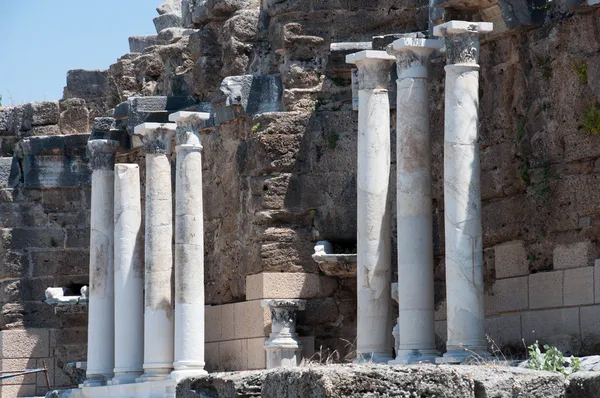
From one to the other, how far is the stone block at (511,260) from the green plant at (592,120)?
1786mm

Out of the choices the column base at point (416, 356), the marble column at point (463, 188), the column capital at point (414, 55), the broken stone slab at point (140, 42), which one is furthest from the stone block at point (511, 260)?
the broken stone slab at point (140, 42)

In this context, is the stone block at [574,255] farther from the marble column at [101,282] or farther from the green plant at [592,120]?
the marble column at [101,282]

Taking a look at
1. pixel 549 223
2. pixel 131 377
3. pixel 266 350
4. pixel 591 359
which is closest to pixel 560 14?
pixel 549 223

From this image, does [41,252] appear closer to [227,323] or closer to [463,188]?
[227,323]

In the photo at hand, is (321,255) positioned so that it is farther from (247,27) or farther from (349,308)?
(247,27)

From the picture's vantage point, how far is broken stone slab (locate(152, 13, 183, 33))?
2955 cm

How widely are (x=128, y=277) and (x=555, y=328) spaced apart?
297 inches

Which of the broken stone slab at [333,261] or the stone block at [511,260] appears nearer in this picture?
the stone block at [511,260]

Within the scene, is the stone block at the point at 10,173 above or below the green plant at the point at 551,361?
above

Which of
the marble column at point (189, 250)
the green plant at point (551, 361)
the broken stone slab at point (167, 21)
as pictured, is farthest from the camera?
the broken stone slab at point (167, 21)

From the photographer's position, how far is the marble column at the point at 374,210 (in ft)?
57.4

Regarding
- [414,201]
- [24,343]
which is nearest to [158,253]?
[24,343]

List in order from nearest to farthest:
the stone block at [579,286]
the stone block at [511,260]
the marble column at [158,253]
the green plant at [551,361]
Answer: the green plant at [551,361], the stone block at [579,286], the stone block at [511,260], the marble column at [158,253]

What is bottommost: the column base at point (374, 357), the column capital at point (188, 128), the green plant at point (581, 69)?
the column base at point (374, 357)
